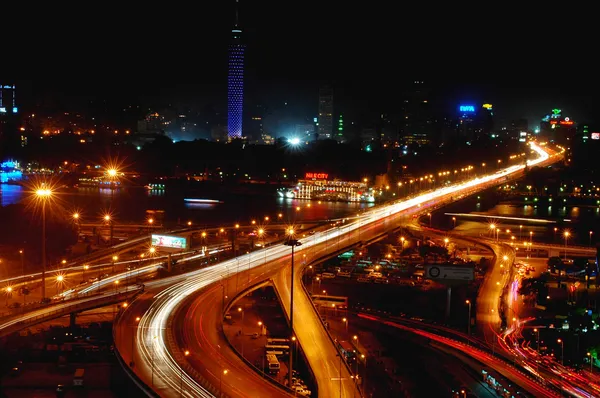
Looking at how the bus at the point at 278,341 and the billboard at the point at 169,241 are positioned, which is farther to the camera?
the billboard at the point at 169,241

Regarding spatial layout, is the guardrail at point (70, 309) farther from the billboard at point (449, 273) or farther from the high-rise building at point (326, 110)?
the high-rise building at point (326, 110)

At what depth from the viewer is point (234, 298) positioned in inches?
232

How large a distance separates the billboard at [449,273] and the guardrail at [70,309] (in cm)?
359

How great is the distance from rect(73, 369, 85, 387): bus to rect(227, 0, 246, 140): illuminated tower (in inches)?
Result: 1247

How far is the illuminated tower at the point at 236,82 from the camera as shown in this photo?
34750mm

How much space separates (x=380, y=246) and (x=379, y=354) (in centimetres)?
583

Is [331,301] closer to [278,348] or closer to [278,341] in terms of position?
[278,341]

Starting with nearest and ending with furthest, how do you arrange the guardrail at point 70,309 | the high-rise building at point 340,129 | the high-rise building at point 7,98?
the guardrail at point 70,309 → the high-rise building at point 7,98 → the high-rise building at point 340,129

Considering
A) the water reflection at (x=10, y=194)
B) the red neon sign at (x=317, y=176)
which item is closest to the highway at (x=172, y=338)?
the water reflection at (x=10, y=194)

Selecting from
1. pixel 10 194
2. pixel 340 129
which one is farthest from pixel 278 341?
pixel 340 129

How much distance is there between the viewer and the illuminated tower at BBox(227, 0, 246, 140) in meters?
34.8

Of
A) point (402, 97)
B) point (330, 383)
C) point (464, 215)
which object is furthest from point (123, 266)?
point (402, 97)

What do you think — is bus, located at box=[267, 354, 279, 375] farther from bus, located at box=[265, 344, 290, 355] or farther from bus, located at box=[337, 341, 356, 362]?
bus, located at box=[337, 341, 356, 362]

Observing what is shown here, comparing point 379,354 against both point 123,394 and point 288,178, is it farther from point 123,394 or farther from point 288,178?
point 288,178
